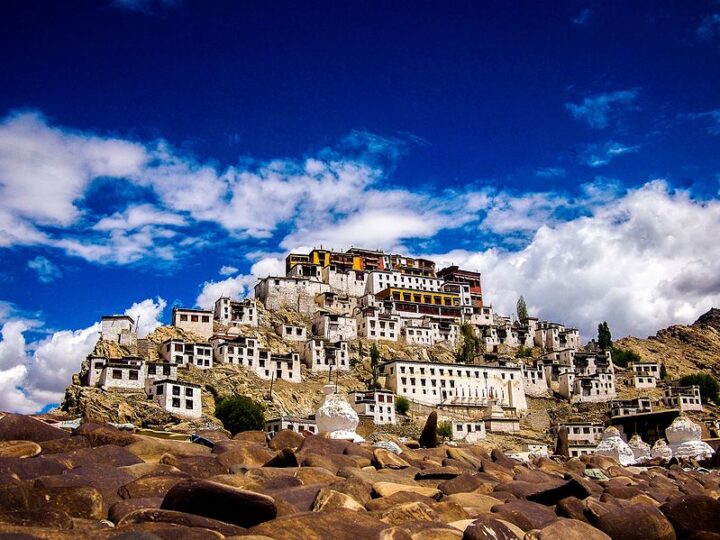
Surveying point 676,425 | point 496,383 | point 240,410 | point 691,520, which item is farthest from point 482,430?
point 691,520

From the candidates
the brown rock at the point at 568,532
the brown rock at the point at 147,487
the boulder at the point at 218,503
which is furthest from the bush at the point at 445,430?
the boulder at the point at 218,503

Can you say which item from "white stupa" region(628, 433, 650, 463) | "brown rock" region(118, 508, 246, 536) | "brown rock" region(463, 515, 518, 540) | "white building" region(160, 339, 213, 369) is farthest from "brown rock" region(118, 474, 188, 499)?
"white building" region(160, 339, 213, 369)

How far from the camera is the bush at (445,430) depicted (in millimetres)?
72000

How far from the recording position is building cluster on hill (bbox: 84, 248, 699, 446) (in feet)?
250

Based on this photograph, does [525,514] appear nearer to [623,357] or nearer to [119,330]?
[119,330]

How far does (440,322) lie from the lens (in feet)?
352

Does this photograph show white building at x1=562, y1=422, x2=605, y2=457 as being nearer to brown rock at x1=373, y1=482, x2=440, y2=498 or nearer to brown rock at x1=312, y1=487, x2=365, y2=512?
brown rock at x1=373, y1=482, x2=440, y2=498

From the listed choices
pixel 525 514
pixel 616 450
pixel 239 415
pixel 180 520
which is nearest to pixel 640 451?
pixel 616 450

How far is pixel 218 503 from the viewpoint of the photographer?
7957 millimetres

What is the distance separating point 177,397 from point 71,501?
59.6 metres

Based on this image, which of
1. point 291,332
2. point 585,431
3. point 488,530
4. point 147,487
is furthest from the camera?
point 291,332

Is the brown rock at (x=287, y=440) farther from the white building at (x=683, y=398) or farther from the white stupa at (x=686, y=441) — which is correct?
the white building at (x=683, y=398)

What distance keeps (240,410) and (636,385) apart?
203 ft

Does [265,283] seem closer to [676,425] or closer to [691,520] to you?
[676,425]
